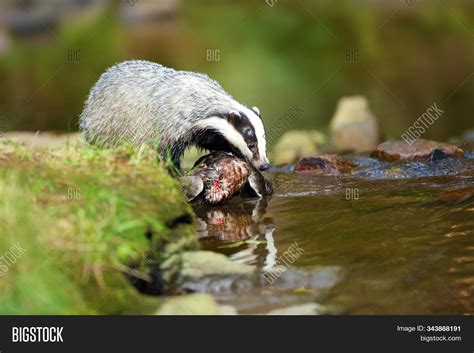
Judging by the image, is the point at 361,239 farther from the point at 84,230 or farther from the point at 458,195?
the point at 84,230

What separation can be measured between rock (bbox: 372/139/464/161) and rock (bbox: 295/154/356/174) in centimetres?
55

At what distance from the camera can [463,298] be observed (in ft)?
16.7

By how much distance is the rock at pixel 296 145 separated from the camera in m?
12.2

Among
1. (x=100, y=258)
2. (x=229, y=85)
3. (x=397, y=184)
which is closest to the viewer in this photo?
(x=100, y=258)

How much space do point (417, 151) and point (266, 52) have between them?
1570cm

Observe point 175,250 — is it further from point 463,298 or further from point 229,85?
point 229,85

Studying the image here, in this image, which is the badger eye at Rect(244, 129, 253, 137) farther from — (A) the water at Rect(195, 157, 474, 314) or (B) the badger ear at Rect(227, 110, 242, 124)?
(A) the water at Rect(195, 157, 474, 314)

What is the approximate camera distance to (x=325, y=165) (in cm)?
970

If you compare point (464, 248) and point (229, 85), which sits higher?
point (229, 85)

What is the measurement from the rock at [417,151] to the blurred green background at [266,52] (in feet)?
8.61

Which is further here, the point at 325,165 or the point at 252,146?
the point at 325,165

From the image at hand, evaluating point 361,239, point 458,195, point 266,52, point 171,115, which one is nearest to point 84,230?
point 361,239

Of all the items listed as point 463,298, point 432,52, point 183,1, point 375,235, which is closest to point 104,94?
point 375,235

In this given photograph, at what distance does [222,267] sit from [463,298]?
5.59ft
